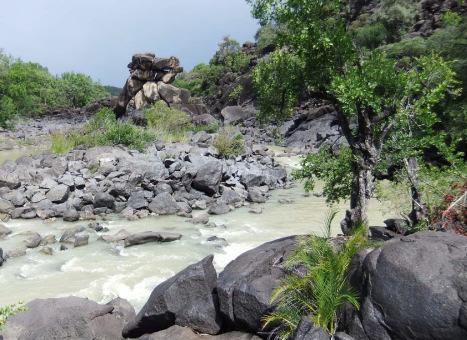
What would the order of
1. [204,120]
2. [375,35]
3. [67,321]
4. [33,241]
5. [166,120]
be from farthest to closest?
[375,35] → [204,120] → [166,120] → [33,241] → [67,321]

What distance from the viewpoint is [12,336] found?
6738 mm

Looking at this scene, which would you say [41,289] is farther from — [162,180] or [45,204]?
[162,180]

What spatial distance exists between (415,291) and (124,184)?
14.1 metres

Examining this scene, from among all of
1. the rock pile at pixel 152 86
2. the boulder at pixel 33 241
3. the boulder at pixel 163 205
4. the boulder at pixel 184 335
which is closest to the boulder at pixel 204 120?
the rock pile at pixel 152 86

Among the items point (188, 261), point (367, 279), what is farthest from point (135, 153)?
point (367, 279)

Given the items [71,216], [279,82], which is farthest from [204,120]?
[279,82]

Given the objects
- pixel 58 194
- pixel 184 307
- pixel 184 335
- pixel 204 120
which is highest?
pixel 204 120

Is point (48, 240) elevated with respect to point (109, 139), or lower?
lower

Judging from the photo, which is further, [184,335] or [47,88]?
[47,88]

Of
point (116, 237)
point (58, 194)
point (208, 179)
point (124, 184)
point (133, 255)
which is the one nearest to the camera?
point (133, 255)

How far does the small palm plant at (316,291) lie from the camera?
540 cm

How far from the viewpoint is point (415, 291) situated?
4.88 m

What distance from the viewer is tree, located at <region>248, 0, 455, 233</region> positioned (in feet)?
23.8

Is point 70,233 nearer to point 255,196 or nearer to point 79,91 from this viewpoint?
point 255,196
